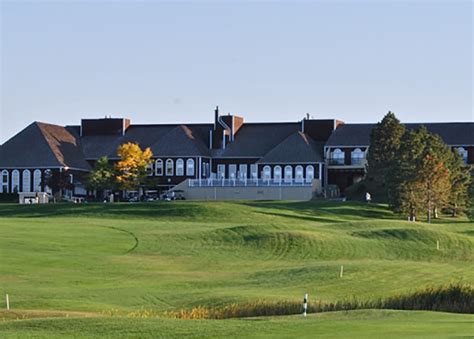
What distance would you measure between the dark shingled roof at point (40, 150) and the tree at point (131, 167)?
719 cm

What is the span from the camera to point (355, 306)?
3491 centimetres

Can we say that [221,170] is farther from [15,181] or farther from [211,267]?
[211,267]

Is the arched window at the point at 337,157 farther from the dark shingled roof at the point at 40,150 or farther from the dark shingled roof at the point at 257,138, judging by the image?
the dark shingled roof at the point at 40,150

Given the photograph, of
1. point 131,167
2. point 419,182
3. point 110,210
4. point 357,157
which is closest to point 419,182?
point 419,182

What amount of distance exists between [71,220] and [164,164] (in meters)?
39.4

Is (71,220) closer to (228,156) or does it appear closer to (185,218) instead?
(185,218)

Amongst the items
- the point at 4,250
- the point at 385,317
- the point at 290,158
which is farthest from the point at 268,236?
the point at 290,158

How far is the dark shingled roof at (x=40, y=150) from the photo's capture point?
11412 centimetres

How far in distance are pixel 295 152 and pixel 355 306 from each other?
78406mm

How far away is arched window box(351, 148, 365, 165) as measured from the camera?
11350 cm

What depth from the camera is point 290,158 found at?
112 m

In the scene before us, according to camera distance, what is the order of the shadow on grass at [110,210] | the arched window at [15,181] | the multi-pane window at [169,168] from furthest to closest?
the multi-pane window at [169,168]
the arched window at [15,181]
the shadow on grass at [110,210]

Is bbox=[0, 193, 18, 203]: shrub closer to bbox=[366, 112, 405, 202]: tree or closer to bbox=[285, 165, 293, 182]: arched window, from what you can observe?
bbox=[285, 165, 293, 182]: arched window

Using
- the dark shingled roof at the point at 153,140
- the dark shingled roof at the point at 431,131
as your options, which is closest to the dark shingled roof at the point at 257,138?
the dark shingled roof at the point at 153,140
